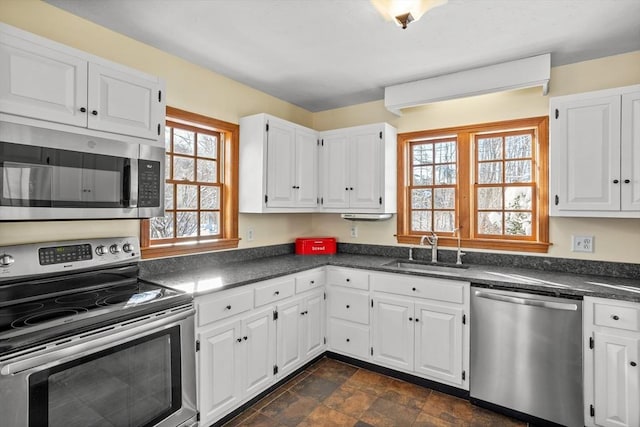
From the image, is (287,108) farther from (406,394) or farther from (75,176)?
(406,394)

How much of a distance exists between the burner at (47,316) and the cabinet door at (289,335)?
135 cm

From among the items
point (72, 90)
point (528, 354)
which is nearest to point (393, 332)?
point (528, 354)

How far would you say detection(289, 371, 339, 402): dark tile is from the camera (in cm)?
257

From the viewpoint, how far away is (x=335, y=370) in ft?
9.63

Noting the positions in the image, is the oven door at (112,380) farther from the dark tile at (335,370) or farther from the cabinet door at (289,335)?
the dark tile at (335,370)

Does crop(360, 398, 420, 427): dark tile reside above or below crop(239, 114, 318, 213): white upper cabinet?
below

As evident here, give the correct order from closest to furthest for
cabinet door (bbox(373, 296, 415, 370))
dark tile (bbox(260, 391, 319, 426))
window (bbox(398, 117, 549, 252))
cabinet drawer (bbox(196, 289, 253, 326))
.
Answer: cabinet drawer (bbox(196, 289, 253, 326))
dark tile (bbox(260, 391, 319, 426))
cabinet door (bbox(373, 296, 415, 370))
window (bbox(398, 117, 549, 252))

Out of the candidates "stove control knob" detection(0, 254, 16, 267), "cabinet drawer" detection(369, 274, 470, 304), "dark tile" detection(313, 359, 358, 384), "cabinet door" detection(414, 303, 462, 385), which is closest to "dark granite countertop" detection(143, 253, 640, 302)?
"cabinet drawer" detection(369, 274, 470, 304)

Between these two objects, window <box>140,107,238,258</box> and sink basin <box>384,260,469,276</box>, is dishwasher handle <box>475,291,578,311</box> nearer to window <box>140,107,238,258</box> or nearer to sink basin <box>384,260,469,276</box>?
sink basin <box>384,260,469,276</box>

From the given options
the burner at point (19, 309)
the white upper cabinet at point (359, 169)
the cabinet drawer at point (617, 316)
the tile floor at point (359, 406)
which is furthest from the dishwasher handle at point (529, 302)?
the burner at point (19, 309)

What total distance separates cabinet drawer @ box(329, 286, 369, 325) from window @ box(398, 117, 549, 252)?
784 mm

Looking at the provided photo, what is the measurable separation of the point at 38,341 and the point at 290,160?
2.28m

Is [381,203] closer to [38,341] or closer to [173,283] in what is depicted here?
[173,283]

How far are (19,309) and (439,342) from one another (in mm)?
2520
